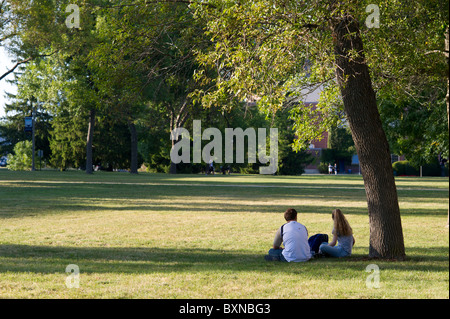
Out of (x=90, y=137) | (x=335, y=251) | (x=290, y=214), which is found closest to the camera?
(x=290, y=214)

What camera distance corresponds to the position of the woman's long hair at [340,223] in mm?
10369

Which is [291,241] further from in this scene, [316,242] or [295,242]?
[316,242]

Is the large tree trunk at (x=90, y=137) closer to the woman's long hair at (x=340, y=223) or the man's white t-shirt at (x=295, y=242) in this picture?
the woman's long hair at (x=340, y=223)

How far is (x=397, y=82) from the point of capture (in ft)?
37.4

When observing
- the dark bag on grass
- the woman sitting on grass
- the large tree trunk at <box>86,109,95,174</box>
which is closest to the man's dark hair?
the woman sitting on grass

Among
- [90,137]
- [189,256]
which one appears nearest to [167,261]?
[189,256]

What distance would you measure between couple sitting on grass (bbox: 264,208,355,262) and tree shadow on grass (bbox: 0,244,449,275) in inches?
6.9

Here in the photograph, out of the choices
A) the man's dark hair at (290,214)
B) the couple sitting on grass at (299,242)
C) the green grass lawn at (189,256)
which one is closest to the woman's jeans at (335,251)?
the couple sitting on grass at (299,242)

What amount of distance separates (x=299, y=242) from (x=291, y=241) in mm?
143

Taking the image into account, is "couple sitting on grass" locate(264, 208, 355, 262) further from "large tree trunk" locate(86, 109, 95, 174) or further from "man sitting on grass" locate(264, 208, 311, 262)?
"large tree trunk" locate(86, 109, 95, 174)

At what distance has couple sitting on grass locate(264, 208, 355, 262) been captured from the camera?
988 centimetres

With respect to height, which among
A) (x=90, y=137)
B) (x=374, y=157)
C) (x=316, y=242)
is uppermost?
(x=90, y=137)

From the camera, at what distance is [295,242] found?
9.98m

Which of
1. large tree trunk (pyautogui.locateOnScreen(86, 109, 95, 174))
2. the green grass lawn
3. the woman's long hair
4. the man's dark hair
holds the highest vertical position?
large tree trunk (pyautogui.locateOnScreen(86, 109, 95, 174))
